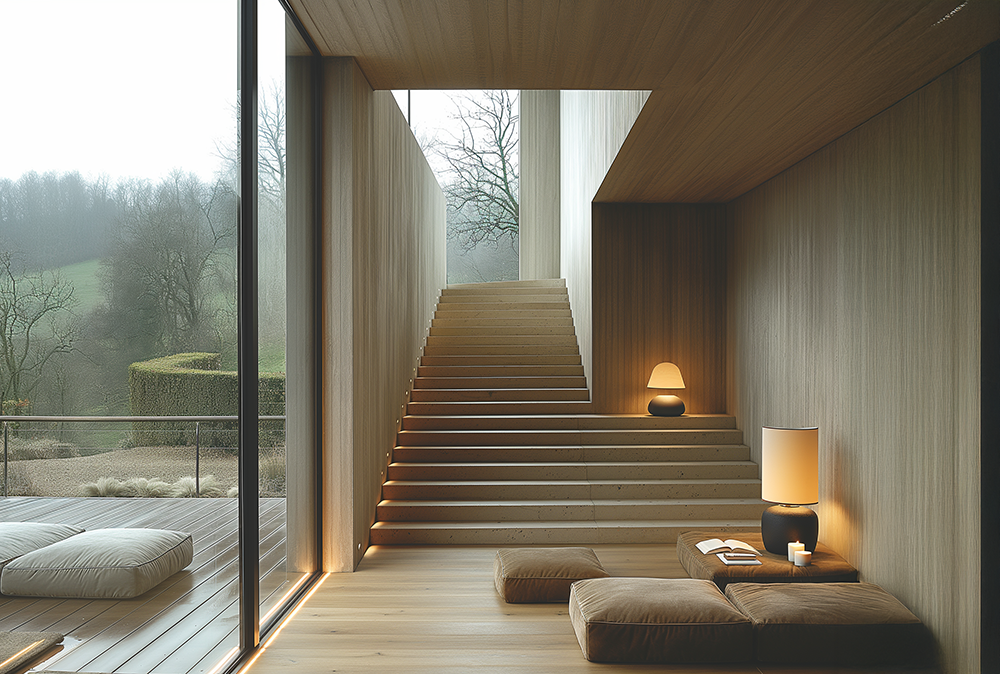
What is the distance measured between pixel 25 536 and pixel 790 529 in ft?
12.7

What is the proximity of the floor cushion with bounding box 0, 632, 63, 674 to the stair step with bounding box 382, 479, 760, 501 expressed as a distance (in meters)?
3.81

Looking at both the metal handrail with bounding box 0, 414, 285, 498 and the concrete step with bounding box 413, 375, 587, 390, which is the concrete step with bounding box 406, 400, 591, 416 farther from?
the metal handrail with bounding box 0, 414, 285, 498

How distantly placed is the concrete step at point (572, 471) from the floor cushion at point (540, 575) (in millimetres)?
1747

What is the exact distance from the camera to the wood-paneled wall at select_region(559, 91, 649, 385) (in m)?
5.27

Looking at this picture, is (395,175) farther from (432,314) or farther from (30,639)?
(30,639)

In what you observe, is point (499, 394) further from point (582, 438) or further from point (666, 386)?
point (666, 386)

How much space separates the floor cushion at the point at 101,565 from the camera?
5.78 ft

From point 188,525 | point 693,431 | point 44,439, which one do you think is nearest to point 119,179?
point 44,439

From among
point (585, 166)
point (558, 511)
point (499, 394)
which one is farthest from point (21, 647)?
point (585, 166)

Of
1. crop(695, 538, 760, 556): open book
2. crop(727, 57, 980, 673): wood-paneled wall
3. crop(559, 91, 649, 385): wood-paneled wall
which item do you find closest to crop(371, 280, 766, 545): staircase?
crop(559, 91, 649, 385): wood-paneled wall

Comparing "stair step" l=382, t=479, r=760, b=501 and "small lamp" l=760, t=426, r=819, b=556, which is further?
"stair step" l=382, t=479, r=760, b=501

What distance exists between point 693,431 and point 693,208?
7.05ft

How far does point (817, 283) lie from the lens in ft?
15.9

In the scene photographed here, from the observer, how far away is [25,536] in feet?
5.65
